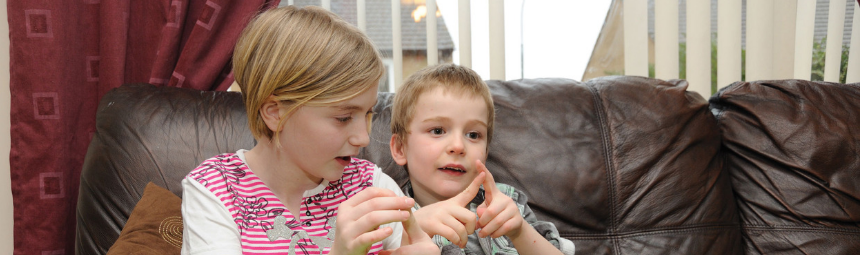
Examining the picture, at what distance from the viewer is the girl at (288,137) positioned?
40.9 inches

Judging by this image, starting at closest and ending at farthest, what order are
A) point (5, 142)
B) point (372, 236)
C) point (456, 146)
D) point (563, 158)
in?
point (372, 236) → point (456, 146) → point (563, 158) → point (5, 142)

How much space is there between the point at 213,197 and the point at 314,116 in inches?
9.2

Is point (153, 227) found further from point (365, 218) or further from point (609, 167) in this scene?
point (609, 167)

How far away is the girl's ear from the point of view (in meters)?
1.08

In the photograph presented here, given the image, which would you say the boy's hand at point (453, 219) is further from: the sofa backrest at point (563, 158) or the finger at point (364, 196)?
the sofa backrest at point (563, 158)

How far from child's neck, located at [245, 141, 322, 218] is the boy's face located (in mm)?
255

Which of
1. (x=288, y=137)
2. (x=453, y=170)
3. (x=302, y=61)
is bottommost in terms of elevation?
(x=453, y=170)

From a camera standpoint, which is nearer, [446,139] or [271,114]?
[271,114]

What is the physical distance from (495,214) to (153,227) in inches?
28.4

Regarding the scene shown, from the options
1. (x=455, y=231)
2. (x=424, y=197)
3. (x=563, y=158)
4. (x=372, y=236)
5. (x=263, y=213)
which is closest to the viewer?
(x=372, y=236)

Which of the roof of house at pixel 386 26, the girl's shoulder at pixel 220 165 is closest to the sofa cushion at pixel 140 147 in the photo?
the girl's shoulder at pixel 220 165

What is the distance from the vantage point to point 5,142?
1987mm

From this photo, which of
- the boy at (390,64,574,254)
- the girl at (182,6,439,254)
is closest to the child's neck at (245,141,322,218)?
the girl at (182,6,439,254)

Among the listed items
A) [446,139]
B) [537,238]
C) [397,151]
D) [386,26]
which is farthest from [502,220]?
[386,26]
